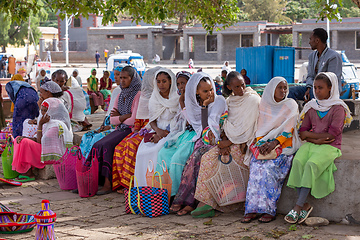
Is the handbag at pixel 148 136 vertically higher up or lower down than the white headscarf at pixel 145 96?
lower down

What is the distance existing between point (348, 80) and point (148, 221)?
30.5 feet

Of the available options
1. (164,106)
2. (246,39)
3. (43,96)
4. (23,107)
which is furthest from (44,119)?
(246,39)

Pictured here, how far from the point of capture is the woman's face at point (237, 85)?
503 cm

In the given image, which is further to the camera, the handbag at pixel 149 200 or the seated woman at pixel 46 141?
the seated woman at pixel 46 141

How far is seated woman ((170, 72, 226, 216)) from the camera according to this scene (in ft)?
16.9

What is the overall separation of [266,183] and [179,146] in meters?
1.22

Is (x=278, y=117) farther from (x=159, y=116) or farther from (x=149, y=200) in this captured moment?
(x=159, y=116)

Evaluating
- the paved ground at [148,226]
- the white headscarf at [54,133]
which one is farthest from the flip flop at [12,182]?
the paved ground at [148,226]

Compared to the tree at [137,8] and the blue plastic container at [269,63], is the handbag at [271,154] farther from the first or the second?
the blue plastic container at [269,63]

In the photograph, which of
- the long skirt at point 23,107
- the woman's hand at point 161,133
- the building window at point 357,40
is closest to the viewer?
the woman's hand at point 161,133

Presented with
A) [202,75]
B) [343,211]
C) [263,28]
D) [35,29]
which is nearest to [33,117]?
[202,75]

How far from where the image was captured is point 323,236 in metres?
4.22

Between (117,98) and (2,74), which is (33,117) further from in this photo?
(2,74)

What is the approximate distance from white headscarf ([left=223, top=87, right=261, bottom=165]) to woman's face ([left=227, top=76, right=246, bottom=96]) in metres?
0.05
